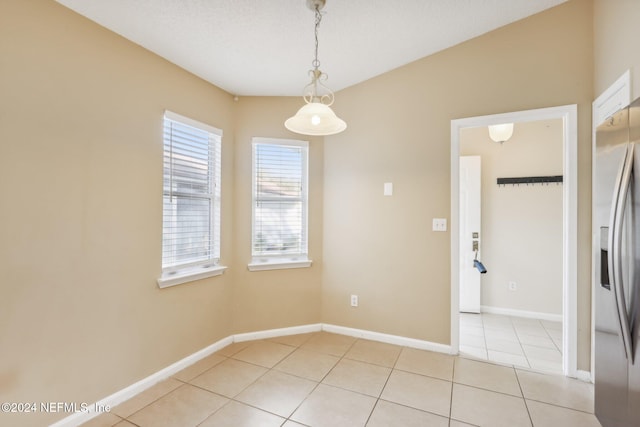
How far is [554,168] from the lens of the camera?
3572mm

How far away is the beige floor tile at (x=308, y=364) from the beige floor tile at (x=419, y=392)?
1.72 feet

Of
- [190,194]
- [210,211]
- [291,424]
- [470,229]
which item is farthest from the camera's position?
[470,229]

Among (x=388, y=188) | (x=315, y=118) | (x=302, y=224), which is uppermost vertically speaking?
(x=315, y=118)

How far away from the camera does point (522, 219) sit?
146 inches

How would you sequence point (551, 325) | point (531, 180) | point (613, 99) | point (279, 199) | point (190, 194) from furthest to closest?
point (531, 180)
point (551, 325)
point (279, 199)
point (190, 194)
point (613, 99)

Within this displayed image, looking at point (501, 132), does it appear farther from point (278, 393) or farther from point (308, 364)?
point (278, 393)

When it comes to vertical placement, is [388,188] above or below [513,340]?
above

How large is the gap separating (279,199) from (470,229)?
99.5 inches

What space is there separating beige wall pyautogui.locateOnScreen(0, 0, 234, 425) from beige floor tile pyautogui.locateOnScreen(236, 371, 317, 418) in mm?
798

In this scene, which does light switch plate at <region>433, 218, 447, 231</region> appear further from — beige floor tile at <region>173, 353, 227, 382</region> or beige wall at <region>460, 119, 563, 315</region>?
beige floor tile at <region>173, 353, 227, 382</region>

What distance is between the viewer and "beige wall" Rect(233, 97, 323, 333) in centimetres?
309

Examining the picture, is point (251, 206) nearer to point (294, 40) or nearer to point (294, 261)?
point (294, 261)

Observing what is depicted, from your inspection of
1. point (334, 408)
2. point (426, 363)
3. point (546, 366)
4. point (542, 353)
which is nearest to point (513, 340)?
point (542, 353)

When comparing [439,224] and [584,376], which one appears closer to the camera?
[584,376]
